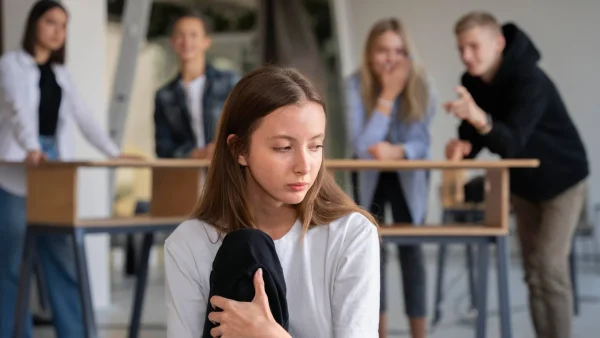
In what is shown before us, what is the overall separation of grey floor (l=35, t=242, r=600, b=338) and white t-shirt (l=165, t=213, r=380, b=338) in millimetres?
2647

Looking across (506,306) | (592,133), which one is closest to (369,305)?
(506,306)

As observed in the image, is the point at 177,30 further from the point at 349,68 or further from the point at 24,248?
the point at 349,68

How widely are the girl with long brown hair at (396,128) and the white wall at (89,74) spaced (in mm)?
1952

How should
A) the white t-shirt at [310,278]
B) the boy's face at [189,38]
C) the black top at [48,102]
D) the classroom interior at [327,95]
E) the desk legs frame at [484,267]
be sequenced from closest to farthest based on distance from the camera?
the white t-shirt at [310,278] → the desk legs frame at [484,267] → the black top at [48,102] → the boy's face at [189,38] → the classroom interior at [327,95]

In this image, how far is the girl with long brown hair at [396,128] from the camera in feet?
10.9

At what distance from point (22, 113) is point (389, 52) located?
1390 millimetres

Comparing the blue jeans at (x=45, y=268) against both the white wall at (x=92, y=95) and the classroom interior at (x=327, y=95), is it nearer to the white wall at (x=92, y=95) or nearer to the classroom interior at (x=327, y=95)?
the classroom interior at (x=327, y=95)

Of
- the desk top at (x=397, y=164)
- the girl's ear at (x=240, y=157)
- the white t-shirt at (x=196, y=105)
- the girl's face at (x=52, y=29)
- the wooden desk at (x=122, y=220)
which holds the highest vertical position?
the girl's face at (x=52, y=29)

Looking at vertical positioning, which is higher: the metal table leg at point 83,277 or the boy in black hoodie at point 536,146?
the boy in black hoodie at point 536,146

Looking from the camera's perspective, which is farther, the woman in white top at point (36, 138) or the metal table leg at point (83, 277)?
the woman in white top at point (36, 138)

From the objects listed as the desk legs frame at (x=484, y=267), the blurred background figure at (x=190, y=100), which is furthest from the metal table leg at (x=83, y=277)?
the desk legs frame at (x=484, y=267)

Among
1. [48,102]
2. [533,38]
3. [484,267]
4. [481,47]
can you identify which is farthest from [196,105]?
[533,38]

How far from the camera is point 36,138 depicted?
133 inches

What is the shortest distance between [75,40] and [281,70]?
3528 mm
